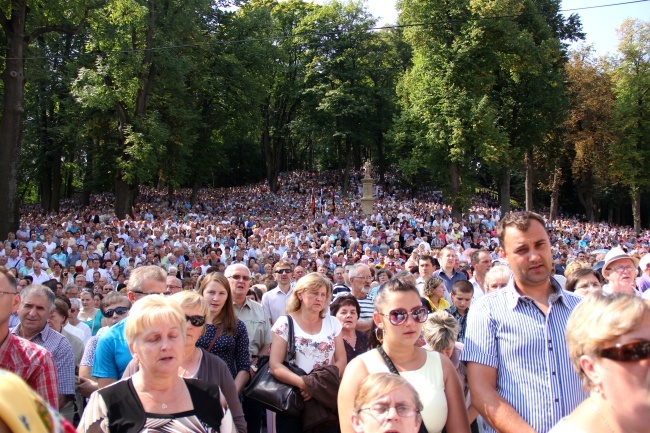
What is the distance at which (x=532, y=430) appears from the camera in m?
2.56

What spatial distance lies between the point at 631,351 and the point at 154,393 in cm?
195

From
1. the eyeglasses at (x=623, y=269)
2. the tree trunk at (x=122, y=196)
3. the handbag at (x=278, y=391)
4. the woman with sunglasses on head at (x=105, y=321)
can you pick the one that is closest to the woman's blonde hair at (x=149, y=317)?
the handbag at (x=278, y=391)

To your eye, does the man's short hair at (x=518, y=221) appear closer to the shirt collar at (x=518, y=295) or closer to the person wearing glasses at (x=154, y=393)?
the shirt collar at (x=518, y=295)

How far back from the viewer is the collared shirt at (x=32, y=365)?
2865 mm

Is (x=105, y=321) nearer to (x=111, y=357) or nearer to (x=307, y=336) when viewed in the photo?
(x=111, y=357)

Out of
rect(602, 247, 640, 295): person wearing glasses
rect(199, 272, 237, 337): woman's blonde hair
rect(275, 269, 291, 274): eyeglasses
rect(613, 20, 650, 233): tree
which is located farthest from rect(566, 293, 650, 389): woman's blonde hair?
rect(613, 20, 650, 233): tree

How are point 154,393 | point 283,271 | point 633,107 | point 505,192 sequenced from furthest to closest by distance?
point 633,107
point 505,192
point 283,271
point 154,393

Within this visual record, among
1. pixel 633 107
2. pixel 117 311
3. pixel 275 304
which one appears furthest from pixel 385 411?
pixel 633 107

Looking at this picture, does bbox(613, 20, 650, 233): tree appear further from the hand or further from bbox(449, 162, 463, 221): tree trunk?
the hand

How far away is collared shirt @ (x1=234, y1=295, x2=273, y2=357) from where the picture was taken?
5066 mm

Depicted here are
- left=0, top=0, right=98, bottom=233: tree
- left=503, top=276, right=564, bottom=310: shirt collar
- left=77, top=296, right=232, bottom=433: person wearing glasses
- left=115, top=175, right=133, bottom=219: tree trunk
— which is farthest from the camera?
left=115, top=175, right=133, bottom=219: tree trunk

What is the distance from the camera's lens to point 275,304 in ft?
19.9

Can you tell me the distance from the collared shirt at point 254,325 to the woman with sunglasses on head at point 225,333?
69 cm

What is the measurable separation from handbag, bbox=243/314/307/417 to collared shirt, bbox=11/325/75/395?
3.90ft
